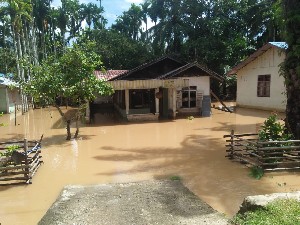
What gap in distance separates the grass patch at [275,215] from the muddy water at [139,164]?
1299mm

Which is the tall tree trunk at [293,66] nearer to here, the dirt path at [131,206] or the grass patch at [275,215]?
the dirt path at [131,206]

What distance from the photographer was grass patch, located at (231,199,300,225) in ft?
15.6

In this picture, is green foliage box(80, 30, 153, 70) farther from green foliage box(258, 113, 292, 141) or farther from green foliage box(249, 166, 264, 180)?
green foliage box(249, 166, 264, 180)

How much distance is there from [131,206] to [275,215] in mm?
2978

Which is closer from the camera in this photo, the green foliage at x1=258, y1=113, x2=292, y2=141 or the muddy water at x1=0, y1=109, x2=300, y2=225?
the muddy water at x1=0, y1=109, x2=300, y2=225

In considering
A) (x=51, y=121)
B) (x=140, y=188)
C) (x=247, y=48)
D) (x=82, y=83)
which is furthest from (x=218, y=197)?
(x=247, y=48)

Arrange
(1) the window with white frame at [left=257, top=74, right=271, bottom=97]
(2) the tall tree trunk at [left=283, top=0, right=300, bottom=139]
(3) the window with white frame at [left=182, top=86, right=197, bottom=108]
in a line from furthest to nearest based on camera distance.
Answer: (1) the window with white frame at [left=257, top=74, right=271, bottom=97]
(3) the window with white frame at [left=182, top=86, right=197, bottom=108]
(2) the tall tree trunk at [left=283, top=0, right=300, bottom=139]

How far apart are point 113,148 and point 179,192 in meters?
5.89

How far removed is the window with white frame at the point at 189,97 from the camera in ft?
→ 71.8

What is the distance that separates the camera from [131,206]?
668cm

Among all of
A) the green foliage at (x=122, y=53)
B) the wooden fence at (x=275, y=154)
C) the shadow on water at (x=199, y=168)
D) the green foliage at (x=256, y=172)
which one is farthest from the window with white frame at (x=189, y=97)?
the green foliage at (x=122, y=53)

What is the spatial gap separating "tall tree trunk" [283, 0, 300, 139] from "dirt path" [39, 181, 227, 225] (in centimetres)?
496

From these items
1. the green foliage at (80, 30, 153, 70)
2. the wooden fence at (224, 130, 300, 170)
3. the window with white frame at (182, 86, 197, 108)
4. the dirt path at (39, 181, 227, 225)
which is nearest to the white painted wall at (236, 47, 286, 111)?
the window with white frame at (182, 86, 197, 108)

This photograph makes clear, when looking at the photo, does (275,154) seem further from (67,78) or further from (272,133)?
(67,78)
